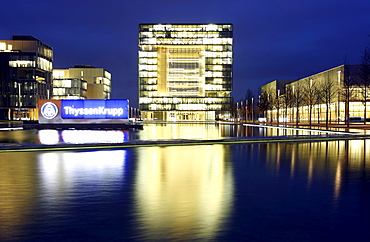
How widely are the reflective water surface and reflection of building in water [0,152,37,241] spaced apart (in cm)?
2

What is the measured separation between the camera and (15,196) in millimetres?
9805

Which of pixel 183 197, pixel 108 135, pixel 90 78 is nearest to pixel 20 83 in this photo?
pixel 90 78

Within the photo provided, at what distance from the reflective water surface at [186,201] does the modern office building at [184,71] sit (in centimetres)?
14740

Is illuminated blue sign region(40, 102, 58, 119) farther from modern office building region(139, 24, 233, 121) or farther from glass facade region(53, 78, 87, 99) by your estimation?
glass facade region(53, 78, 87, 99)

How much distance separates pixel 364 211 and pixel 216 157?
10719 millimetres

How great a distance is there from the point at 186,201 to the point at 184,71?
15677cm

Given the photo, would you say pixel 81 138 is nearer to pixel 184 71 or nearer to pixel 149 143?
pixel 149 143

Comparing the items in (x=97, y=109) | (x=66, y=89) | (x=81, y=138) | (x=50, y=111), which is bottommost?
(x=81, y=138)

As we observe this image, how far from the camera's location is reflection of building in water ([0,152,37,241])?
7148mm

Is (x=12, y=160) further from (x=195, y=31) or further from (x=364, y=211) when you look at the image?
(x=195, y=31)

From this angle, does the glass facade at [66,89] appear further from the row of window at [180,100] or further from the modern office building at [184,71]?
the row of window at [180,100]

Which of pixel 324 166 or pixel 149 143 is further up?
pixel 149 143

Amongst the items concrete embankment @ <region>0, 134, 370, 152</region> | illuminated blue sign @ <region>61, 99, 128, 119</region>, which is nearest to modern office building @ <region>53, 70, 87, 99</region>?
illuminated blue sign @ <region>61, 99, 128, 119</region>

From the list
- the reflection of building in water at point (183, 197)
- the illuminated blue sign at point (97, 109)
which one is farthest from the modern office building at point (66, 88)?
the reflection of building in water at point (183, 197)
